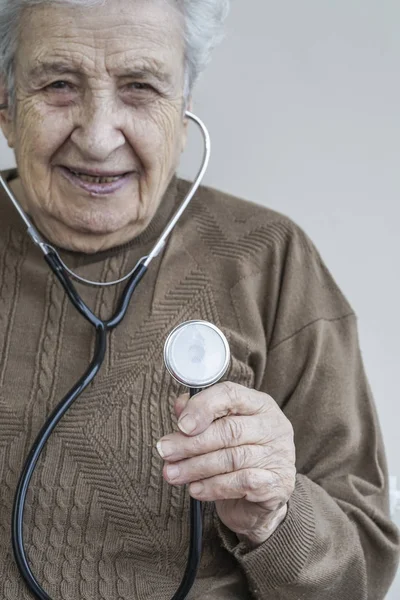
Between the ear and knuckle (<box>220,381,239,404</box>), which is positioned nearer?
knuckle (<box>220,381,239,404</box>)

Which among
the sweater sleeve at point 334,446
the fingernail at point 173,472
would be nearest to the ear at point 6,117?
the sweater sleeve at point 334,446

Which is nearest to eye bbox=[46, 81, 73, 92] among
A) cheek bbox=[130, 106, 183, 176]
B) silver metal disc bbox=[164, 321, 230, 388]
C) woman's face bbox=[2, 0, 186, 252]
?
woman's face bbox=[2, 0, 186, 252]

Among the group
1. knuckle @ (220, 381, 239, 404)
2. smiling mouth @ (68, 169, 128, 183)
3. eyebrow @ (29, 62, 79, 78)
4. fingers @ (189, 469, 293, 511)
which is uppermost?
eyebrow @ (29, 62, 79, 78)

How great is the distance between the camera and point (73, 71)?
3.92 ft

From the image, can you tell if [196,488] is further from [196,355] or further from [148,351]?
[148,351]

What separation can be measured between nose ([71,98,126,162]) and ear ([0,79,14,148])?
0.46 ft

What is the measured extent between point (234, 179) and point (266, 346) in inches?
16.0

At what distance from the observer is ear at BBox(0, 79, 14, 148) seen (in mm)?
1304

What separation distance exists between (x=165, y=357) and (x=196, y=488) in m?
0.16

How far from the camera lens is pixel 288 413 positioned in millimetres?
1350

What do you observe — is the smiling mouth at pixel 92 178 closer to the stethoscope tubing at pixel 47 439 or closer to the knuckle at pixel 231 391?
the stethoscope tubing at pixel 47 439

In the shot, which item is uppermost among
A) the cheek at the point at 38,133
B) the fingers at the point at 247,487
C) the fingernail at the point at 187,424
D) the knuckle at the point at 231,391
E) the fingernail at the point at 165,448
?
the cheek at the point at 38,133

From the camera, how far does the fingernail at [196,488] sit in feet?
3.33

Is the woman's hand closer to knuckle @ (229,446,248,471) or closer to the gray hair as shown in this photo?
knuckle @ (229,446,248,471)
